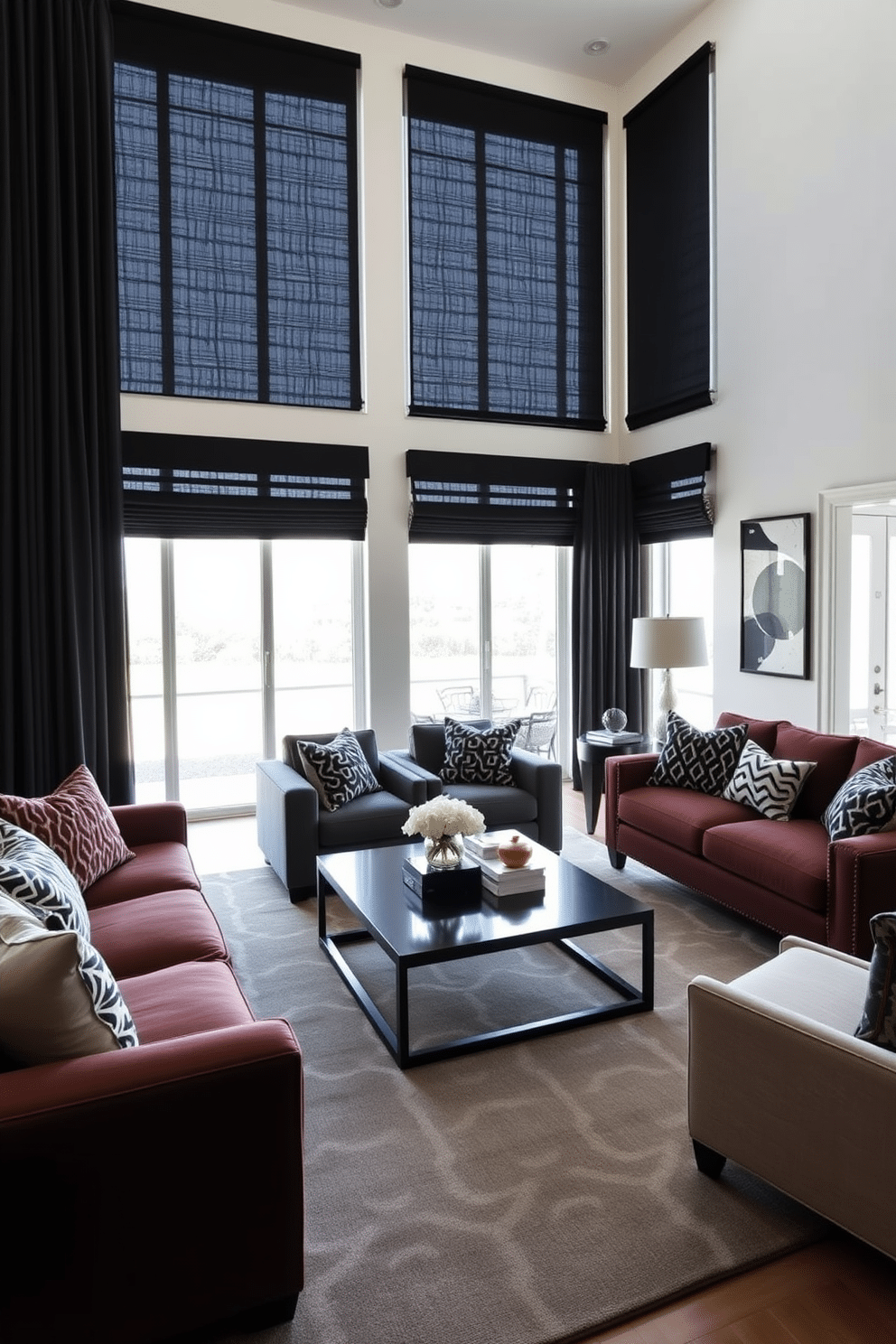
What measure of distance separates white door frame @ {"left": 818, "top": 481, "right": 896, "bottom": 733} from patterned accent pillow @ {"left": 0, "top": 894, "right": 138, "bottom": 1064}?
15.4 ft

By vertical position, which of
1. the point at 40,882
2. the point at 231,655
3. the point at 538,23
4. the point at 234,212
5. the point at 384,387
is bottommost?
the point at 40,882

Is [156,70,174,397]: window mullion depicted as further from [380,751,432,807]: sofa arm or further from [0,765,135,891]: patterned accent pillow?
[0,765,135,891]: patterned accent pillow

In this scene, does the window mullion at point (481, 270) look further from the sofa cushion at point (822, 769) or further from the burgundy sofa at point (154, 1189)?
the burgundy sofa at point (154, 1189)

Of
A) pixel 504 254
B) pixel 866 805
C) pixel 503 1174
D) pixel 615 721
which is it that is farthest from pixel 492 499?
pixel 503 1174

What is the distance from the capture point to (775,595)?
227 inches

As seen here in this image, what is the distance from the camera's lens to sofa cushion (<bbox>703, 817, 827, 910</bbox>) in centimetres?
371

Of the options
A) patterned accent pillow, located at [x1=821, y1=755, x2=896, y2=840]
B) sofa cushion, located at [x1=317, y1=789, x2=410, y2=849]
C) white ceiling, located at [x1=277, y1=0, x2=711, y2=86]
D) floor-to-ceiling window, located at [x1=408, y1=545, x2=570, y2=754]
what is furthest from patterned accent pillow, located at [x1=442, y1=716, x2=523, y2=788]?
white ceiling, located at [x1=277, y1=0, x2=711, y2=86]

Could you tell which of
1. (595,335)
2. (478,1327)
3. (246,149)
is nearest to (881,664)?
(595,335)

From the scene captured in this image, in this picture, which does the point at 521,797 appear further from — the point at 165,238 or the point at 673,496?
the point at 165,238

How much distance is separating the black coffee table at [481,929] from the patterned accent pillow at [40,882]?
3.56 ft

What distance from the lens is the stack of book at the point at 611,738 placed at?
5.83 metres

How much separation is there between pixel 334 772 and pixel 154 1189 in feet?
10.8

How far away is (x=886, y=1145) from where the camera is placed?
1977mm

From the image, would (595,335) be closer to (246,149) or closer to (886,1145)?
(246,149)
